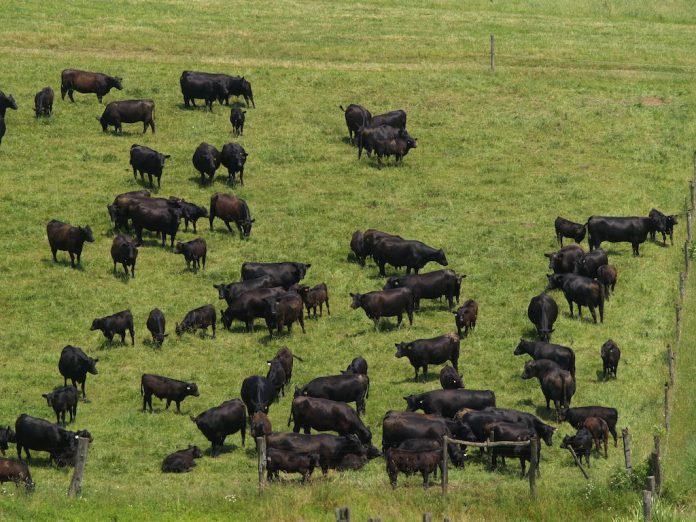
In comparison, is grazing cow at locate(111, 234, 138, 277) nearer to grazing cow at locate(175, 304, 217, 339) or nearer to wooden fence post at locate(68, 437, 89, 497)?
grazing cow at locate(175, 304, 217, 339)

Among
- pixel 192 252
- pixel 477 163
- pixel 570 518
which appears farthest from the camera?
pixel 477 163

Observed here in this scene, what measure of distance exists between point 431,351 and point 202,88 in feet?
76.5

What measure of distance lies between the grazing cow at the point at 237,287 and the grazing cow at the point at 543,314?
7.02 metres

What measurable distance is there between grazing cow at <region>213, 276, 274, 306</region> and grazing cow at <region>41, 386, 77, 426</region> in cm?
688

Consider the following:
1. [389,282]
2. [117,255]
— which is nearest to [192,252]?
[117,255]

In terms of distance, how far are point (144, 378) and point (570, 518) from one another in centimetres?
1039

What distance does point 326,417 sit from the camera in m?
28.4

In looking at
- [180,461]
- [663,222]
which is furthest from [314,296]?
[663,222]

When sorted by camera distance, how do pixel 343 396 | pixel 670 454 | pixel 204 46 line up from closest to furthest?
pixel 670 454
pixel 343 396
pixel 204 46

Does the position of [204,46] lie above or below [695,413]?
above

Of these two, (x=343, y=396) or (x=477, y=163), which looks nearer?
(x=343, y=396)

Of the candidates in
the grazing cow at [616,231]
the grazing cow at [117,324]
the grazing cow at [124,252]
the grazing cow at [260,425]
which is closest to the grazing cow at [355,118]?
the grazing cow at [616,231]

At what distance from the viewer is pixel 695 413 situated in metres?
30.4

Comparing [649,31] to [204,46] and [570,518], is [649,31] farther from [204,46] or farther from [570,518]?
[570,518]
